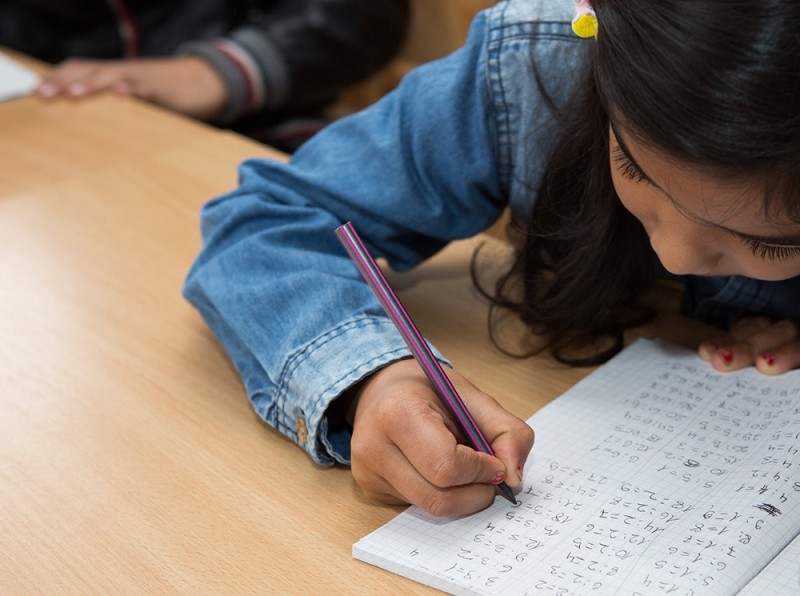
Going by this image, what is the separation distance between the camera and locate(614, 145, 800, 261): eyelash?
0.57 m

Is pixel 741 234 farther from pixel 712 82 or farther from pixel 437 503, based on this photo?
pixel 437 503

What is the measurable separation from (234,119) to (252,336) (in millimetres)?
865

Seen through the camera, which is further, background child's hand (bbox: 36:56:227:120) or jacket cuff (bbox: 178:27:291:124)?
jacket cuff (bbox: 178:27:291:124)

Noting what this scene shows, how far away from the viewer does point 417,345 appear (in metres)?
0.62

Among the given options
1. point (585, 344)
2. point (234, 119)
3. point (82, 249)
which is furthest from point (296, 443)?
point (234, 119)

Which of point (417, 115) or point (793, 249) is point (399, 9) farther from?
point (793, 249)

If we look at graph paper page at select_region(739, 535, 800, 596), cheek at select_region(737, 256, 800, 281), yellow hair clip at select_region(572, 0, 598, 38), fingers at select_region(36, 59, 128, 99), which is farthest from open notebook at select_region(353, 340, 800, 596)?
fingers at select_region(36, 59, 128, 99)

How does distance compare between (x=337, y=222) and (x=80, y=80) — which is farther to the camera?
(x=80, y=80)

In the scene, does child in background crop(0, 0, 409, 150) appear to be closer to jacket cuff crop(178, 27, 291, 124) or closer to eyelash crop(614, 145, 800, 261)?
jacket cuff crop(178, 27, 291, 124)

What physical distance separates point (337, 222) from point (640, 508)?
344 mm

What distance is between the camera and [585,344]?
783 mm

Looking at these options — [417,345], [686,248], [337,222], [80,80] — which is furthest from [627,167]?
[80,80]

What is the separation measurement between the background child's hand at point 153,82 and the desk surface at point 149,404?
244 millimetres

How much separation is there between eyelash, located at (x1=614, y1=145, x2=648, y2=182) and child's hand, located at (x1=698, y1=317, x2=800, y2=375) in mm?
201
